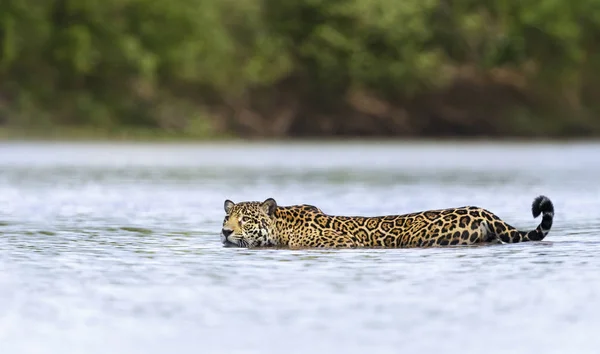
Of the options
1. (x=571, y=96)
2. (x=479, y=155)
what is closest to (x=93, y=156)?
(x=479, y=155)

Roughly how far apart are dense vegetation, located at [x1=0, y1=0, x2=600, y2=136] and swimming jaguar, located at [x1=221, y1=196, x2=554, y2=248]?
57837 mm

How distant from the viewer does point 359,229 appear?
Result: 53.5ft

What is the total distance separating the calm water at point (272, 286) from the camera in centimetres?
978

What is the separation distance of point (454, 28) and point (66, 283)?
7168 cm

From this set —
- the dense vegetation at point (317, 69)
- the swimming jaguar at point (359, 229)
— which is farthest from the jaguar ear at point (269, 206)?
the dense vegetation at point (317, 69)

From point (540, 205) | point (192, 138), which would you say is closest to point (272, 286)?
point (540, 205)

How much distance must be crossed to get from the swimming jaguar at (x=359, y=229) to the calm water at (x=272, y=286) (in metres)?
0.35

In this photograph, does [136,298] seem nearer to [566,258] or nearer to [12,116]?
[566,258]

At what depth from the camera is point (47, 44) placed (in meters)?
74.6

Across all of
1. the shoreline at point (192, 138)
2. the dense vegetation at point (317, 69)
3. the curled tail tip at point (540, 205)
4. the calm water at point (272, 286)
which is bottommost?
the calm water at point (272, 286)

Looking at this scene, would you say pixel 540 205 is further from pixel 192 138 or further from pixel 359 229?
pixel 192 138

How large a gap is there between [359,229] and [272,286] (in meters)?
3.88

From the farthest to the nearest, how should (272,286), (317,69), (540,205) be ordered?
(317,69), (540,205), (272,286)

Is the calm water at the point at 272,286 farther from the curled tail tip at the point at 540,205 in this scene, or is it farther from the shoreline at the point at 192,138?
the shoreline at the point at 192,138
